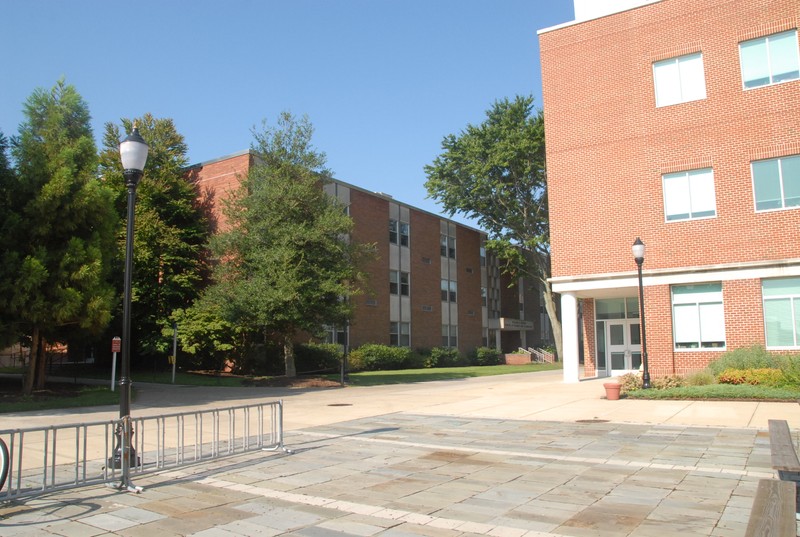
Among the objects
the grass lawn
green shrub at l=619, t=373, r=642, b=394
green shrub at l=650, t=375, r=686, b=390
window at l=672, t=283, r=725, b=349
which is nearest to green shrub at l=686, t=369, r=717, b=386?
green shrub at l=650, t=375, r=686, b=390

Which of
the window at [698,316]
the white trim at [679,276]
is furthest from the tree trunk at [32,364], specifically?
the window at [698,316]

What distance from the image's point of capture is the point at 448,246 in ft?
166

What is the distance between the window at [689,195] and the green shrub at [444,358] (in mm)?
24495

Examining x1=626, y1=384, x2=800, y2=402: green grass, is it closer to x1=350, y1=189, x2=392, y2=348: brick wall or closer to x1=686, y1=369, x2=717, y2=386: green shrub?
x1=686, y1=369, x2=717, y2=386: green shrub

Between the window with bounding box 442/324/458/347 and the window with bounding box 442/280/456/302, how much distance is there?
7.21 feet

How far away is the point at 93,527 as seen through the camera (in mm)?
5965

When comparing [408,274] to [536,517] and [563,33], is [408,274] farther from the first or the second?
[536,517]

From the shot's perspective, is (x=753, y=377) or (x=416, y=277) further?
(x=416, y=277)

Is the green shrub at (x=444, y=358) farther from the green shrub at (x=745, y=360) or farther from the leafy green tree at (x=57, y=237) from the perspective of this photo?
the leafy green tree at (x=57, y=237)

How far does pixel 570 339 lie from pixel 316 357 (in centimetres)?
1617

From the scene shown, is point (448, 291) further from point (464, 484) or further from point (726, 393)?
point (464, 484)

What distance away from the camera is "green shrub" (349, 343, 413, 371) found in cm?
3731

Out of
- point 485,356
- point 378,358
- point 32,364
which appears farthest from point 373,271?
point 32,364

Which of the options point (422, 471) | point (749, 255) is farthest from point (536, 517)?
point (749, 255)
